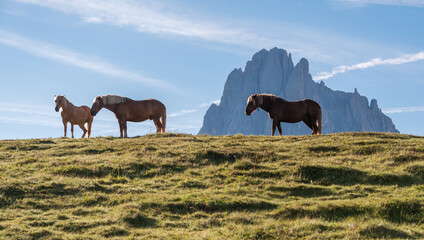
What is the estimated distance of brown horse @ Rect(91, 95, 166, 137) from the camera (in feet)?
91.3

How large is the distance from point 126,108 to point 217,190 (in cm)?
1526

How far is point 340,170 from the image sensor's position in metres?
16.0

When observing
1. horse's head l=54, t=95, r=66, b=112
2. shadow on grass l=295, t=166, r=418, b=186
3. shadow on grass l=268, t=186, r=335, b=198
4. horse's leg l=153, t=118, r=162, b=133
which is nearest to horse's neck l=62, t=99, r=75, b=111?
horse's head l=54, t=95, r=66, b=112

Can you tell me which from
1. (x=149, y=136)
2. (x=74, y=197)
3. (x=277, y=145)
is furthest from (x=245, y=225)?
(x=149, y=136)

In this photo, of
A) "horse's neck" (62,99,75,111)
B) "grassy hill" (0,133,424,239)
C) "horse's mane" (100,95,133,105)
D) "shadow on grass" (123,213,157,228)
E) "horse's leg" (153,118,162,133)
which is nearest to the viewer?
"grassy hill" (0,133,424,239)

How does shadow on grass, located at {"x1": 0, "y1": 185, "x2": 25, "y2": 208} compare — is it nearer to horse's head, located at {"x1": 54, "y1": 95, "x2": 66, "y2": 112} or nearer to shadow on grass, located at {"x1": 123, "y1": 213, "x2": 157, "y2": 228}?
shadow on grass, located at {"x1": 123, "y1": 213, "x2": 157, "y2": 228}

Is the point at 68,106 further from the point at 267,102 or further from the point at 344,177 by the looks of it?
the point at 344,177

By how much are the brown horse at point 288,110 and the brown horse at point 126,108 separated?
698 centimetres

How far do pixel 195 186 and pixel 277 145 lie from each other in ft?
23.4

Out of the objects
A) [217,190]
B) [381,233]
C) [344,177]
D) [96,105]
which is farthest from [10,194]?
[96,105]

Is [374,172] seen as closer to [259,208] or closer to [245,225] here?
[259,208]

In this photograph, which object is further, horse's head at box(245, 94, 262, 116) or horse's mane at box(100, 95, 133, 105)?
horse's mane at box(100, 95, 133, 105)

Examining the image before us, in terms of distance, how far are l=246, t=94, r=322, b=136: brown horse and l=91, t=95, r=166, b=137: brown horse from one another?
6981mm

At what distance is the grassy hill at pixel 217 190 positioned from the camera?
1118 cm
